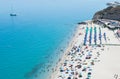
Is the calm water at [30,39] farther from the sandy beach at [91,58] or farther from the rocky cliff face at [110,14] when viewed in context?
the rocky cliff face at [110,14]

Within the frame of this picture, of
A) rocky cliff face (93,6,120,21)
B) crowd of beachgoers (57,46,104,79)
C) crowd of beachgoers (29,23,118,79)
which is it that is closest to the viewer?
crowd of beachgoers (57,46,104,79)

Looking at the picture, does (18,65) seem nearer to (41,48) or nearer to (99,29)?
(41,48)

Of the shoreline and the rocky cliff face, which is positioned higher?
the rocky cliff face

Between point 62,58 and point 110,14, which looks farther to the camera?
point 110,14

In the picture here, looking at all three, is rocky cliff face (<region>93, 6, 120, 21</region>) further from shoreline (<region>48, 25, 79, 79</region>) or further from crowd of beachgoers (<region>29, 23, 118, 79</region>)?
shoreline (<region>48, 25, 79, 79</region>)

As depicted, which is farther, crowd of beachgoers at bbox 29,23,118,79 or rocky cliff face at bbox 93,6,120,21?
rocky cliff face at bbox 93,6,120,21

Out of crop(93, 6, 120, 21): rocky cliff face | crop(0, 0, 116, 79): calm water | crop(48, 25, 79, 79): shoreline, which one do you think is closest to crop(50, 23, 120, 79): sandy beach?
crop(48, 25, 79, 79): shoreline

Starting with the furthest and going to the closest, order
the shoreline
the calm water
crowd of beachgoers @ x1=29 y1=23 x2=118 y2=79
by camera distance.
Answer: the calm water
the shoreline
crowd of beachgoers @ x1=29 y1=23 x2=118 y2=79

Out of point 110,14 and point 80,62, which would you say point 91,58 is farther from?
point 110,14

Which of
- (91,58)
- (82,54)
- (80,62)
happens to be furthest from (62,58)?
(91,58)
